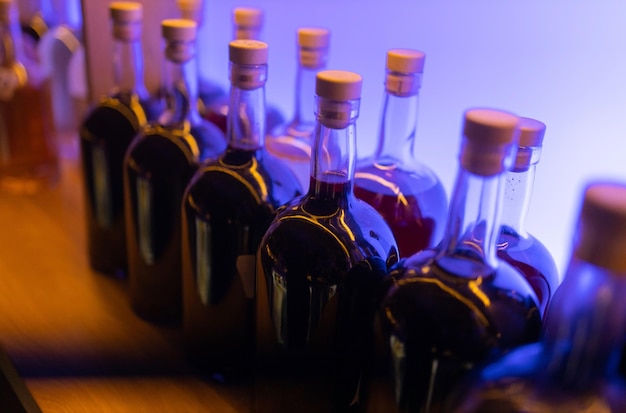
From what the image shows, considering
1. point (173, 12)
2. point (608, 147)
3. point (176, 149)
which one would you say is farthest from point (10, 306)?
point (608, 147)

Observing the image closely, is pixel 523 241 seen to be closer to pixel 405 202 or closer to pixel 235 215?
pixel 405 202

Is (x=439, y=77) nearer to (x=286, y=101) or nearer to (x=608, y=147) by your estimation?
(x=608, y=147)

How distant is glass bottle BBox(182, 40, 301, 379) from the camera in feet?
1.89

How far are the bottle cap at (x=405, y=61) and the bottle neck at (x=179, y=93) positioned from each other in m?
0.24

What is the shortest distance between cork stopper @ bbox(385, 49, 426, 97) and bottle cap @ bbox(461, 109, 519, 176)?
6.1 inches

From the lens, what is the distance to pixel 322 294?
1.63 ft

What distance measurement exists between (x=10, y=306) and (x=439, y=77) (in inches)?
22.4

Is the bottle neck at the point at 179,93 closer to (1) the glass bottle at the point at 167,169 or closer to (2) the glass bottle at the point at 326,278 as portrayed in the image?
(1) the glass bottle at the point at 167,169

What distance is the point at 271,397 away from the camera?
558mm

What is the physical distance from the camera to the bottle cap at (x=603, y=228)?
0.30m

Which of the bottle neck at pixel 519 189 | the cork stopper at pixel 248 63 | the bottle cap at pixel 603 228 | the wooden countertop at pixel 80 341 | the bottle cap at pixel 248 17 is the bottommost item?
the wooden countertop at pixel 80 341

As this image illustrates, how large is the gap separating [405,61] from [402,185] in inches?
4.8

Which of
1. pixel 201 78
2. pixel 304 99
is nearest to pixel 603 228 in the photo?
pixel 304 99

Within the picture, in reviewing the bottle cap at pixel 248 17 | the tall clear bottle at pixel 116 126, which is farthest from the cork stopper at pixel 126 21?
the bottle cap at pixel 248 17
